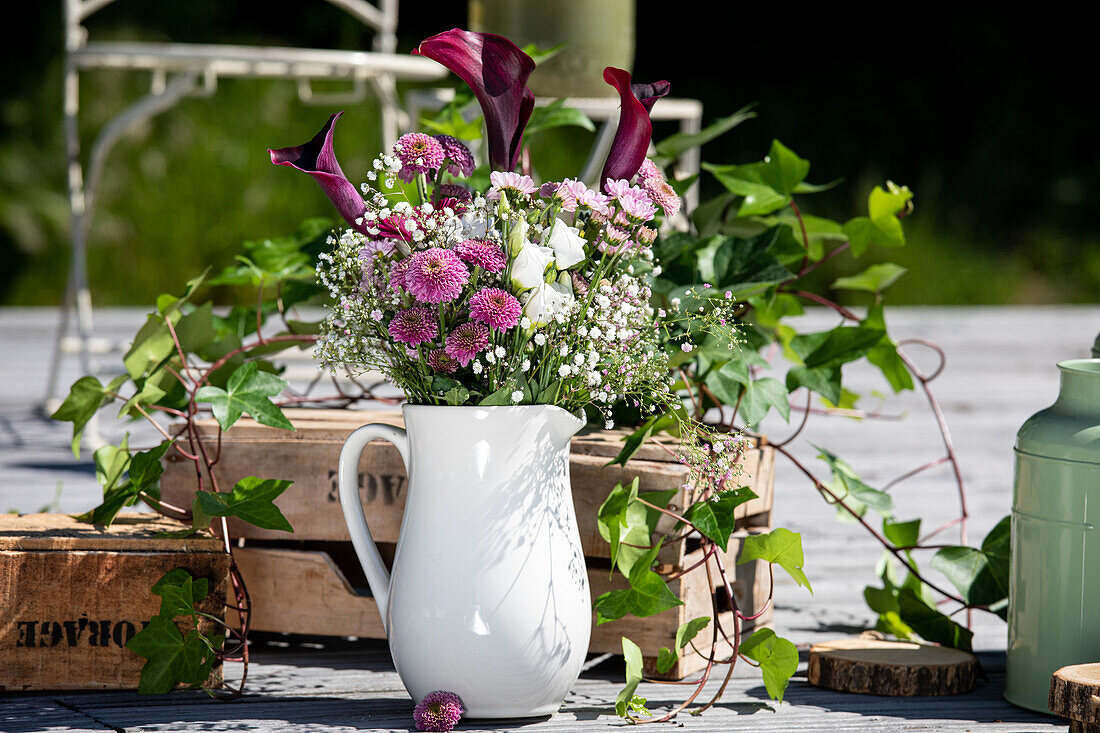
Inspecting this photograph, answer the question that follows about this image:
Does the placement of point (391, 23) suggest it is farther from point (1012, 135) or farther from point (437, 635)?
point (1012, 135)

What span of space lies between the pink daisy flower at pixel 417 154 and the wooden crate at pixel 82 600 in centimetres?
39

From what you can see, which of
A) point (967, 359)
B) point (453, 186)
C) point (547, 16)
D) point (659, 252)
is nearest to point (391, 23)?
point (547, 16)

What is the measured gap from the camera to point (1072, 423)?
103cm

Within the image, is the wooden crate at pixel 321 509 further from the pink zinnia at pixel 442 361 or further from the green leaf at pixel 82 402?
the pink zinnia at pixel 442 361

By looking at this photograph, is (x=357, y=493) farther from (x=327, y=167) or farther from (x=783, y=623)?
(x=783, y=623)

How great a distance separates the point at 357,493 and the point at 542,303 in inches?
9.3

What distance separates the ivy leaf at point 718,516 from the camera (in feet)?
3.25

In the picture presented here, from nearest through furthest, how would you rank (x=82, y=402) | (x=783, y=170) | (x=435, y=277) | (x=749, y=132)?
1. (x=435, y=277)
2. (x=82, y=402)
3. (x=783, y=170)
4. (x=749, y=132)

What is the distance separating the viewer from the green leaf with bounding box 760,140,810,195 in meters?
1.26

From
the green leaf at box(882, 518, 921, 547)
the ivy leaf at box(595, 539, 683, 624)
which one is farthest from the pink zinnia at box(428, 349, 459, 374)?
the green leaf at box(882, 518, 921, 547)

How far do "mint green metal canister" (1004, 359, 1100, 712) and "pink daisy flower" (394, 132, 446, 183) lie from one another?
56cm

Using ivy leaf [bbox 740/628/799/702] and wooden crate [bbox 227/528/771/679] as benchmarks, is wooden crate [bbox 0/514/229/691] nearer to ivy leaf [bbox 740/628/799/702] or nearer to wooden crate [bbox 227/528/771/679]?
wooden crate [bbox 227/528/771/679]

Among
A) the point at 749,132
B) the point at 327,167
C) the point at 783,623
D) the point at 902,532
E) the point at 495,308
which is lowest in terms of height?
the point at 783,623

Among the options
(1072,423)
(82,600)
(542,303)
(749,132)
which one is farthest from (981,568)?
(749,132)
